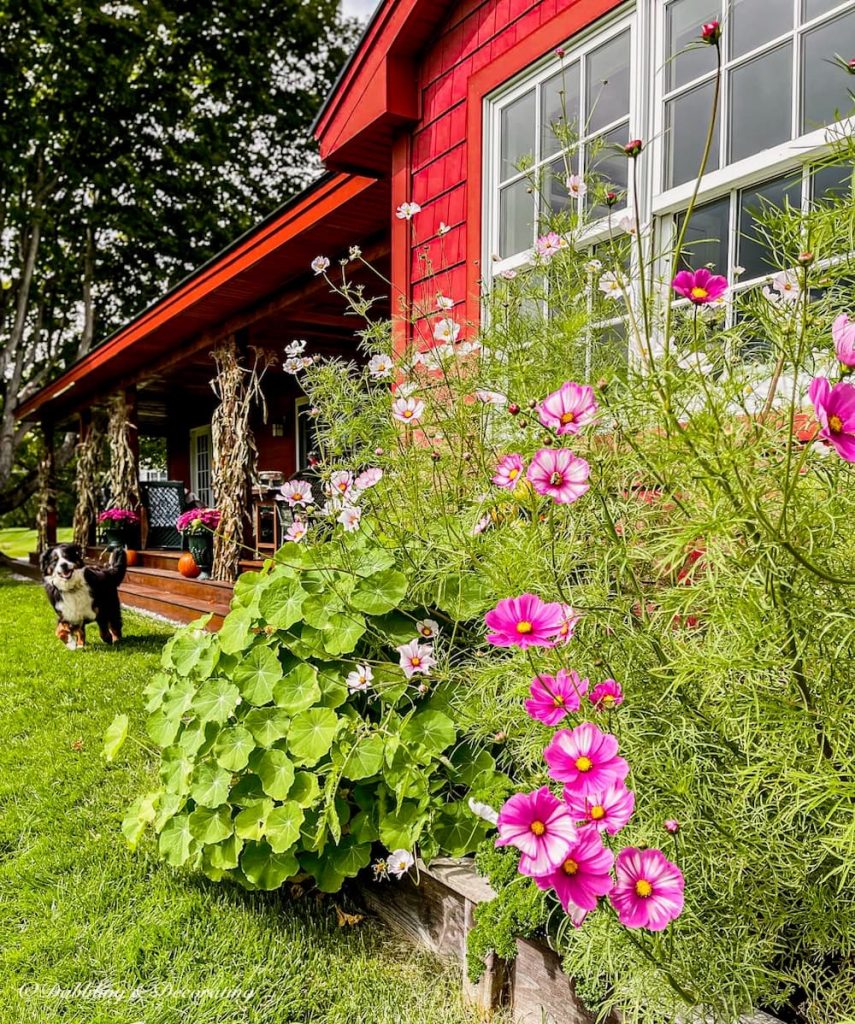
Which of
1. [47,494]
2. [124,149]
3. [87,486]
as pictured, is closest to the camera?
[87,486]

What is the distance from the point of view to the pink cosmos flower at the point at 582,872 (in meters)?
0.93

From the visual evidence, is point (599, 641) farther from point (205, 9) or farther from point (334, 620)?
point (205, 9)

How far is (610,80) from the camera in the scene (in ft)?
10.2

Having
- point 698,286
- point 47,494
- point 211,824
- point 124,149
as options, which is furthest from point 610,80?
point 124,149

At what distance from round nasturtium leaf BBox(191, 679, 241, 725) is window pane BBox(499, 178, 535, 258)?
2456mm

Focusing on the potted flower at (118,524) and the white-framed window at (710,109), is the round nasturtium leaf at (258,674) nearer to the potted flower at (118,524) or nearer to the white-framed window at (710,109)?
the white-framed window at (710,109)

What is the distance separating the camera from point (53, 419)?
1273 centimetres

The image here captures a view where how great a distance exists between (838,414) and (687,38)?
2.65 m

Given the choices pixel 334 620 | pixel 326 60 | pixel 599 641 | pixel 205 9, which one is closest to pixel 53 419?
pixel 205 9

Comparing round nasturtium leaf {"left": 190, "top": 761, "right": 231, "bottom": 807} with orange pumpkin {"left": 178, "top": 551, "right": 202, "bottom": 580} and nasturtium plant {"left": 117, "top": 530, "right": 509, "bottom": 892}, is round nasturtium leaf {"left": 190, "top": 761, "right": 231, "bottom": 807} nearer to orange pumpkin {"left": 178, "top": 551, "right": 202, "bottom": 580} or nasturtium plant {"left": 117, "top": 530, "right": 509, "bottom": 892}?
nasturtium plant {"left": 117, "top": 530, "right": 509, "bottom": 892}

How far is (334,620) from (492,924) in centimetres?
86

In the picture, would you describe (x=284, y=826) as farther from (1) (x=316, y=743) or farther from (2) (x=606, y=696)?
(2) (x=606, y=696)

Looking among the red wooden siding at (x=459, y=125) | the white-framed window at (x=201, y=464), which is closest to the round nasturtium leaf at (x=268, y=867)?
the red wooden siding at (x=459, y=125)

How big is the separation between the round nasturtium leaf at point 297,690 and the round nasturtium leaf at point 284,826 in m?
0.24
